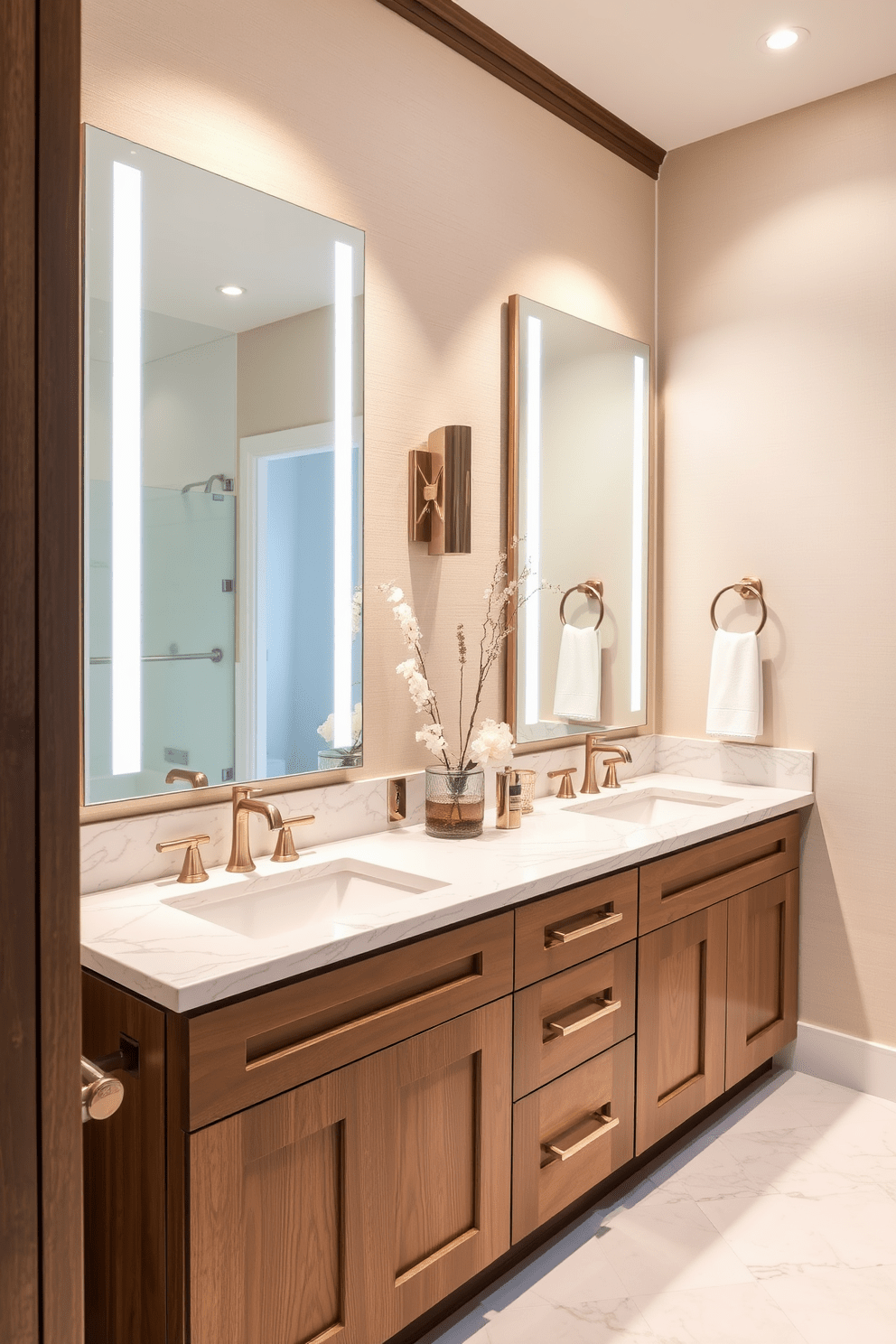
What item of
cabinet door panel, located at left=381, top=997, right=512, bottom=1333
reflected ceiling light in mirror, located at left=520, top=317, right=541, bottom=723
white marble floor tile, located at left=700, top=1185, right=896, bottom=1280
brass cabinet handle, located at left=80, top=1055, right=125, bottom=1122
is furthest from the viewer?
reflected ceiling light in mirror, located at left=520, top=317, right=541, bottom=723

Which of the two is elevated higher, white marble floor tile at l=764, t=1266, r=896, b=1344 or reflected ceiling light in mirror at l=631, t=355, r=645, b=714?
reflected ceiling light in mirror at l=631, t=355, r=645, b=714

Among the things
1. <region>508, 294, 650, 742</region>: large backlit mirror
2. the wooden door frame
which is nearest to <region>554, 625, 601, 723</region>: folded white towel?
<region>508, 294, 650, 742</region>: large backlit mirror

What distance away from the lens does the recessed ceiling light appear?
2.32m

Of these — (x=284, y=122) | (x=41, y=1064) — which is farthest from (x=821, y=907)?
(x=41, y=1064)


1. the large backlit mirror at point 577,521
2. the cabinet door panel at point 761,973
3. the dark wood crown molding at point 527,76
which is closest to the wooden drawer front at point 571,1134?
the cabinet door panel at point 761,973

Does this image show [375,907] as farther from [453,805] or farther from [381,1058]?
[453,805]

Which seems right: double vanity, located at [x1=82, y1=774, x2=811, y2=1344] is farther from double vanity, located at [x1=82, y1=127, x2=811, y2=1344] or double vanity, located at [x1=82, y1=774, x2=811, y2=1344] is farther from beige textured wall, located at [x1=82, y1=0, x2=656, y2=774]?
beige textured wall, located at [x1=82, y1=0, x2=656, y2=774]

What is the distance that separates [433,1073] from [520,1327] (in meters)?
0.55

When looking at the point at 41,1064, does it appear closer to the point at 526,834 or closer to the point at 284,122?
the point at 526,834

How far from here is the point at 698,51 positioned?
242 cm

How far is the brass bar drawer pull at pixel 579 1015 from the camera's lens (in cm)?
185

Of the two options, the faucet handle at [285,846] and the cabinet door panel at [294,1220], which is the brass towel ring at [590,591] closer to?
the faucet handle at [285,846]

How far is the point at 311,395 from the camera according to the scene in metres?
→ 1.98

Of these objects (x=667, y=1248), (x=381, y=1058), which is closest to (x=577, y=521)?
(x=381, y=1058)
